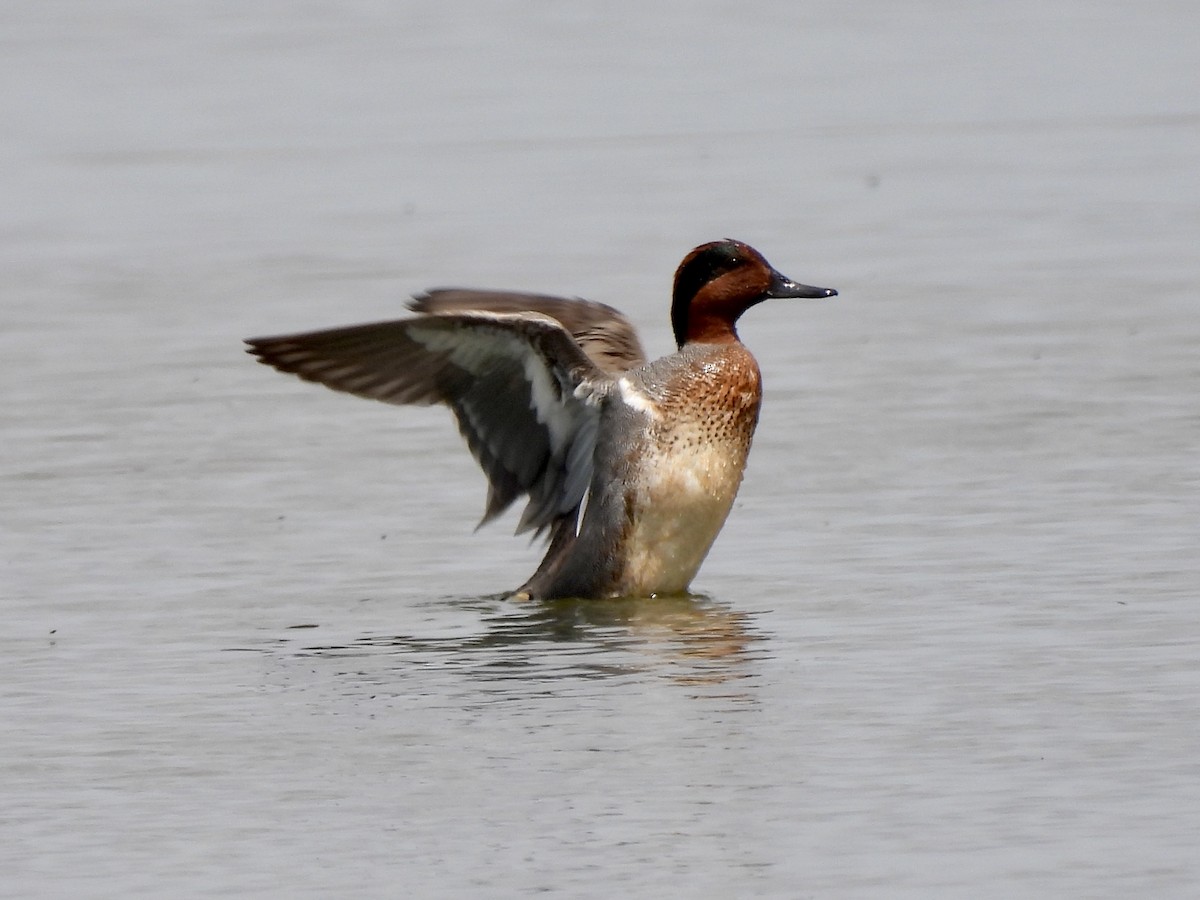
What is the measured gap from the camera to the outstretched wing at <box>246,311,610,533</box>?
7.44m

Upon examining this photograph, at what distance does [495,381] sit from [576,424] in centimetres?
27

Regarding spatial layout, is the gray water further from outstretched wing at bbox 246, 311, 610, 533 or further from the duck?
outstretched wing at bbox 246, 311, 610, 533

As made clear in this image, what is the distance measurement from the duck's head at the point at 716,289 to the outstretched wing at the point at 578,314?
30 centimetres

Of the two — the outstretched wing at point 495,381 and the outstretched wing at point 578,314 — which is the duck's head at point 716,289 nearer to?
the outstretched wing at point 578,314

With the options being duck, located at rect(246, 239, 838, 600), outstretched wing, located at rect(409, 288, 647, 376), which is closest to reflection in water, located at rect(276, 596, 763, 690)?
duck, located at rect(246, 239, 838, 600)

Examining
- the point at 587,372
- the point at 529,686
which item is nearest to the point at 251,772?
the point at 529,686

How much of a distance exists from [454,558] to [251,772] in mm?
2488

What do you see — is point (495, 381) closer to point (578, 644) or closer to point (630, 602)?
point (630, 602)

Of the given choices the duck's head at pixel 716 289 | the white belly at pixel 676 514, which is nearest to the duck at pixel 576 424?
the white belly at pixel 676 514

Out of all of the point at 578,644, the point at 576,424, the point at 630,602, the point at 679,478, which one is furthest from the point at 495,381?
the point at 578,644

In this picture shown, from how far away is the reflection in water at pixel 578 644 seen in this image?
21.8ft

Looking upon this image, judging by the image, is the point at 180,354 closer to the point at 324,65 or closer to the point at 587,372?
the point at 587,372

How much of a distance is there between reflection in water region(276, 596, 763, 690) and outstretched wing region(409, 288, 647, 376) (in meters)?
1.04

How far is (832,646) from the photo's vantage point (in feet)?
22.1
